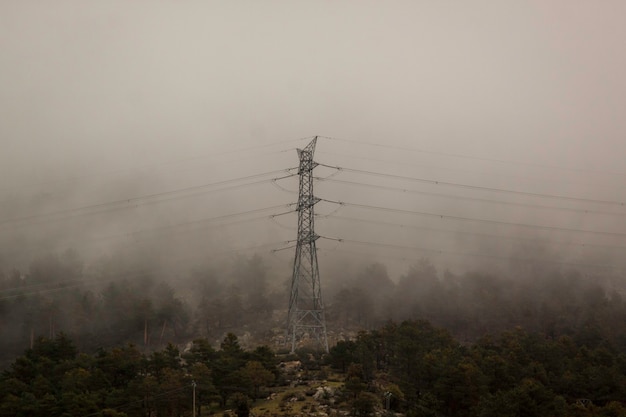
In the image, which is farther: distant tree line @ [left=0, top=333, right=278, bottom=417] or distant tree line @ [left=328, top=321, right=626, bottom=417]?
distant tree line @ [left=0, top=333, right=278, bottom=417]

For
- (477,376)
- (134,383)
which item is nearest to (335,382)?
(477,376)

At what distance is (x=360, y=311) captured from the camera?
426ft

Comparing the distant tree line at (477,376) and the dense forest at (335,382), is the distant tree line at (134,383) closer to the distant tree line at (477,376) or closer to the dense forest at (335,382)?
the dense forest at (335,382)

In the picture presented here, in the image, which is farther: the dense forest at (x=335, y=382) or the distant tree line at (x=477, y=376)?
the dense forest at (x=335, y=382)

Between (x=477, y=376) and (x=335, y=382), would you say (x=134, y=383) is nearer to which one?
(x=335, y=382)

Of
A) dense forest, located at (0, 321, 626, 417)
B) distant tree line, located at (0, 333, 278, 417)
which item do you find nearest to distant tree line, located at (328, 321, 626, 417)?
dense forest, located at (0, 321, 626, 417)

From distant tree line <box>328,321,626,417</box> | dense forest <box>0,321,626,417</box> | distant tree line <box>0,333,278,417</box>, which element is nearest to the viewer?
distant tree line <box>328,321,626,417</box>

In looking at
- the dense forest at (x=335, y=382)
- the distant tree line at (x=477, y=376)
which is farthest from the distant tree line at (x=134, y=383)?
the distant tree line at (x=477, y=376)

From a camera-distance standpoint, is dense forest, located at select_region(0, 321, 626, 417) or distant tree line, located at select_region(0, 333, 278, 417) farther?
dense forest, located at select_region(0, 321, 626, 417)

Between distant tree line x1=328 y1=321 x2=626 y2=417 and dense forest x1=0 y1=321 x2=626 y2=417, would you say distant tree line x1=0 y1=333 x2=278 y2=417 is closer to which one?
dense forest x1=0 y1=321 x2=626 y2=417

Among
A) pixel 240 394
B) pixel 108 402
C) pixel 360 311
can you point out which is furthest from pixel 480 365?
pixel 360 311

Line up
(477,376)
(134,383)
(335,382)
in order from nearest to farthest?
(134,383), (477,376), (335,382)

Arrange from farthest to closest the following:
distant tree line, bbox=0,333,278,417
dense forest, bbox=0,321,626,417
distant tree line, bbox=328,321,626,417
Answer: dense forest, bbox=0,321,626,417
distant tree line, bbox=0,333,278,417
distant tree line, bbox=328,321,626,417

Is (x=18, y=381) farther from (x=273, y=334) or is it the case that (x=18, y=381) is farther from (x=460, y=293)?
(x=460, y=293)
